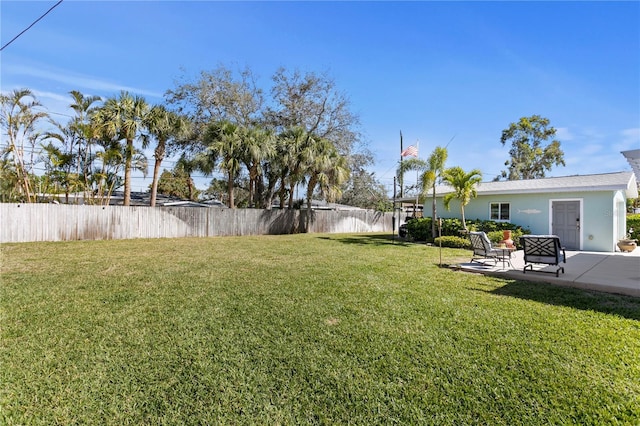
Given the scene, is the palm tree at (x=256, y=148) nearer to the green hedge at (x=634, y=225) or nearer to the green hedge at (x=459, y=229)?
the green hedge at (x=459, y=229)

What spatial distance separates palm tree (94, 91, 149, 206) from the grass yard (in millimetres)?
10877

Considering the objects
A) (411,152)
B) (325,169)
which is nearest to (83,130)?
(325,169)

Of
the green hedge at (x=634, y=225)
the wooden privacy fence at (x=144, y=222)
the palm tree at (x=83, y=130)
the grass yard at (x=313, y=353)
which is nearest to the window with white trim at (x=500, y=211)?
the green hedge at (x=634, y=225)

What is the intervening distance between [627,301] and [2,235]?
737 inches

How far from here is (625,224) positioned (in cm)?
1384

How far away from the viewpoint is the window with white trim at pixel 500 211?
48.6ft

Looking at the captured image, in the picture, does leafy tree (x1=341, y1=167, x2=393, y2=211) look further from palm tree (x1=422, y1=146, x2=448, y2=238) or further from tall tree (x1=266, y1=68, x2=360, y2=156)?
palm tree (x1=422, y1=146, x2=448, y2=238)

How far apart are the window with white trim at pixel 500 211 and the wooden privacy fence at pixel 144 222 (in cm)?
1078

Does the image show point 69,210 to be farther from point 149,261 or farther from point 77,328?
point 77,328

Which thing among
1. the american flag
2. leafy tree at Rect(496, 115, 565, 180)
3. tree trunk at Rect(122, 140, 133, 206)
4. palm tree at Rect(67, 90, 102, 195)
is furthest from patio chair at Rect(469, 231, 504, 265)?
leafy tree at Rect(496, 115, 565, 180)

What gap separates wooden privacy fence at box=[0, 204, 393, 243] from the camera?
1209 cm

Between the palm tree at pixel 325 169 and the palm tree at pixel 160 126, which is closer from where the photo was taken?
the palm tree at pixel 160 126

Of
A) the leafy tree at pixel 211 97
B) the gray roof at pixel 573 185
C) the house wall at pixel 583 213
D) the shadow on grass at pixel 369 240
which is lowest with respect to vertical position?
the shadow on grass at pixel 369 240

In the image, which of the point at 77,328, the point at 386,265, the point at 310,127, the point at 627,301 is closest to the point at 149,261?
the point at 77,328
